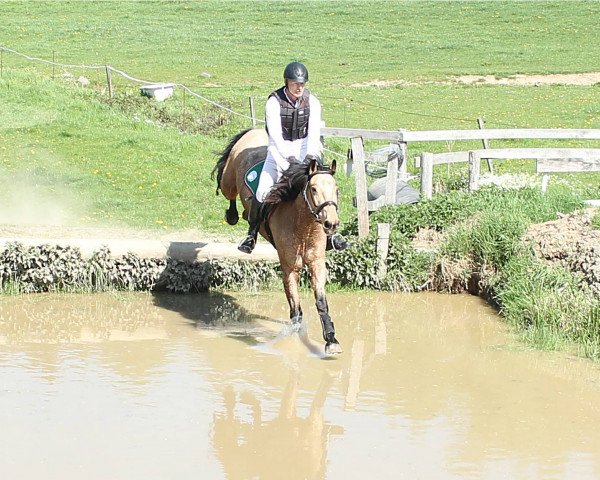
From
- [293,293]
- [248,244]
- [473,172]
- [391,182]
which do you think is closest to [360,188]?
[391,182]

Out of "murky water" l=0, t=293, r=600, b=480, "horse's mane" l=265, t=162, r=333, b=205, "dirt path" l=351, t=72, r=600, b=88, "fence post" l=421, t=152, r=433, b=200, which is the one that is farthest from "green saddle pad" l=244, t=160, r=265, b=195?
"dirt path" l=351, t=72, r=600, b=88

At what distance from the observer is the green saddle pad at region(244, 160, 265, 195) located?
1059 cm

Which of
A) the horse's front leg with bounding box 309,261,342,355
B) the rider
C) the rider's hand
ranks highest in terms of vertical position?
the rider

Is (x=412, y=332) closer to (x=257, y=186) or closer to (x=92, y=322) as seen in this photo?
(x=257, y=186)

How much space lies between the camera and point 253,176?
10.7 meters

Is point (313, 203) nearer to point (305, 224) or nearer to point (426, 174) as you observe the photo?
point (305, 224)

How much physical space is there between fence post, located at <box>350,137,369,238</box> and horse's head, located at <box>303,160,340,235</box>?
3093 mm

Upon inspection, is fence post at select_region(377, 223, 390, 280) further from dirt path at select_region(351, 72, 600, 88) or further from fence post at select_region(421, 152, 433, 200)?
dirt path at select_region(351, 72, 600, 88)

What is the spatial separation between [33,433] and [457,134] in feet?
28.7

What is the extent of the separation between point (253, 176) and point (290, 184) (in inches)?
49.1

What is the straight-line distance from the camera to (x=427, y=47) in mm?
44406

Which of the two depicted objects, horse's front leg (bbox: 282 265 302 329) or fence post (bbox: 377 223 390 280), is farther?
fence post (bbox: 377 223 390 280)

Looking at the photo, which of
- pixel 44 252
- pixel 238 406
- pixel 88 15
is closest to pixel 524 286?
pixel 238 406

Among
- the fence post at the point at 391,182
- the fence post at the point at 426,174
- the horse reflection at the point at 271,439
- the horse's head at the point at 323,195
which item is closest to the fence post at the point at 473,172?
the fence post at the point at 426,174
